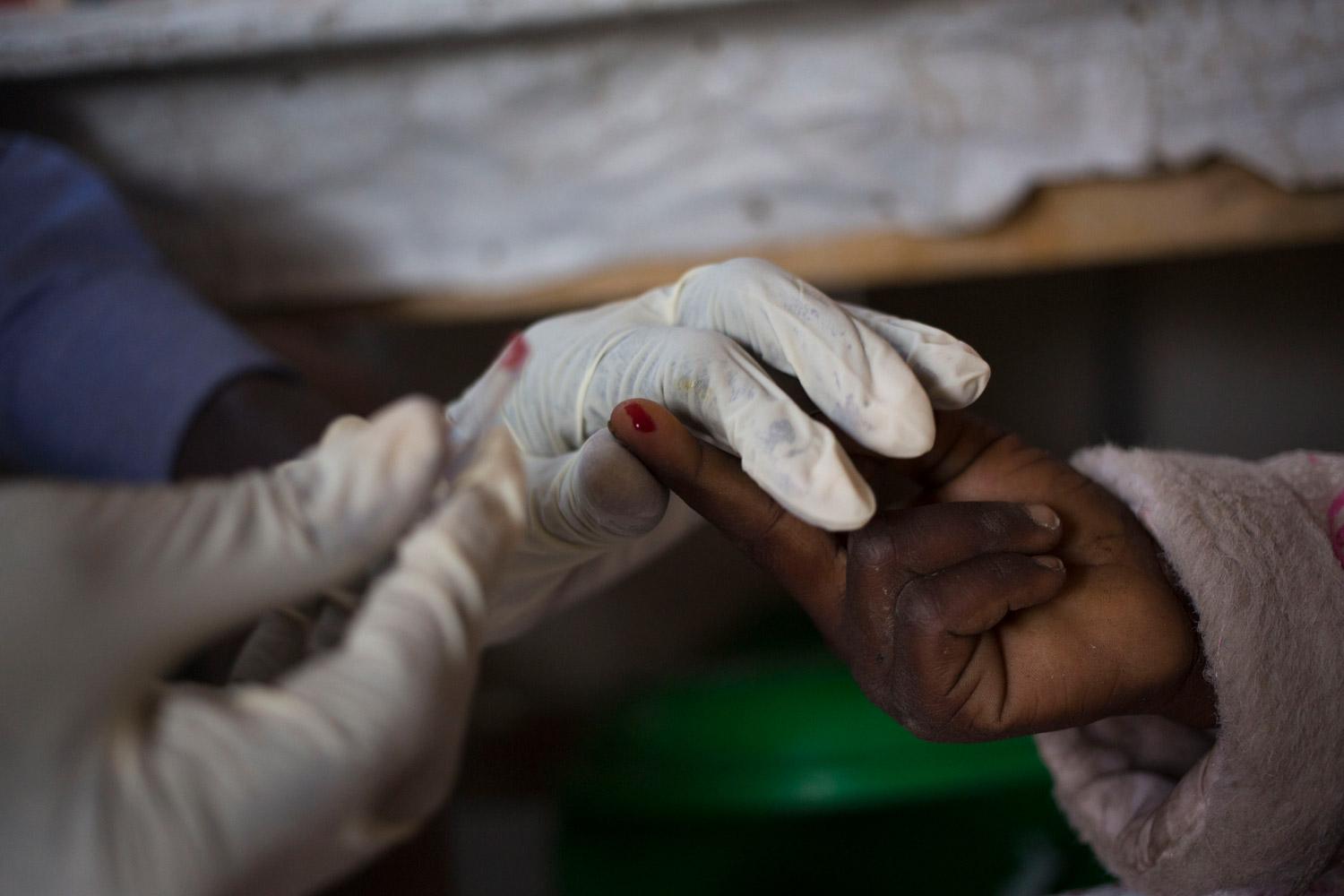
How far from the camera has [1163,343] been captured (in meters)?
1.58

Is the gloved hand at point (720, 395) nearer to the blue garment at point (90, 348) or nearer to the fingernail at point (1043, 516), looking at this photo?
the fingernail at point (1043, 516)

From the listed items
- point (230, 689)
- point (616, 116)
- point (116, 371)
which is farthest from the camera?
point (616, 116)

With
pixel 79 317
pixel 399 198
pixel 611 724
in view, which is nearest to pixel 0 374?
pixel 79 317

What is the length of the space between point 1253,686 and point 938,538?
17cm

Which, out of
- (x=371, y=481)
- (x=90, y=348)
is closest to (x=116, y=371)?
(x=90, y=348)

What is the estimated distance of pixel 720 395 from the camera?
470mm

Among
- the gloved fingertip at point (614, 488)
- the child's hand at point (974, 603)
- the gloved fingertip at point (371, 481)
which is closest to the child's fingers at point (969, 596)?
the child's hand at point (974, 603)

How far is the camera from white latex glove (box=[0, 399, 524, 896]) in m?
0.29

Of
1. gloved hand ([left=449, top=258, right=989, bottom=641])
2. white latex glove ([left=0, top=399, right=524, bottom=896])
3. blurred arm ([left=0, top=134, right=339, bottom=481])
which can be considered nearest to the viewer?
white latex glove ([left=0, top=399, right=524, bottom=896])

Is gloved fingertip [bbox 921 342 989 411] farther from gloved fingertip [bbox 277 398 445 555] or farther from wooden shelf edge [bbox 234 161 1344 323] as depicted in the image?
wooden shelf edge [bbox 234 161 1344 323]

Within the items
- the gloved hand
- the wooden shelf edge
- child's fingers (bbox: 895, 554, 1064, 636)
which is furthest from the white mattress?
child's fingers (bbox: 895, 554, 1064, 636)

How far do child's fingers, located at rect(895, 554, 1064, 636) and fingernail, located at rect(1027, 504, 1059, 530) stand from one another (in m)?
0.02

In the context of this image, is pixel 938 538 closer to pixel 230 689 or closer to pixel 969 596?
pixel 969 596

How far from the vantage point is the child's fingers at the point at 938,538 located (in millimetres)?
476
